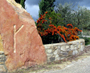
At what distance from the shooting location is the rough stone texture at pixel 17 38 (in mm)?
3127

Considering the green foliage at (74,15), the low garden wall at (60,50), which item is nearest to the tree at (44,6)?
the green foliage at (74,15)

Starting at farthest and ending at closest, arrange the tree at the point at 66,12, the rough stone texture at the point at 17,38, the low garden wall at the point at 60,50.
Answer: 1. the tree at the point at 66,12
2. the low garden wall at the point at 60,50
3. the rough stone texture at the point at 17,38

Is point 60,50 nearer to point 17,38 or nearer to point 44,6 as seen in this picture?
point 17,38

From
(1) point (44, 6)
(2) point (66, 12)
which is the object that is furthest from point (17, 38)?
(1) point (44, 6)

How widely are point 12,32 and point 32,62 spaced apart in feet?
4.55

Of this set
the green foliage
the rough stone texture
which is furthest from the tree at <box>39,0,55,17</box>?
the rough stone texture

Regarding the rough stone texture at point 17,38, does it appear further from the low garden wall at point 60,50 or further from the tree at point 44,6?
the tree at point 44,6

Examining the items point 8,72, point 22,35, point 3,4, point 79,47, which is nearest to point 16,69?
point 8,72

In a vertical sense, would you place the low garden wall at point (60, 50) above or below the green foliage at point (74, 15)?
below

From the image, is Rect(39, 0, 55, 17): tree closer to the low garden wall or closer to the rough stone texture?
the low garden wall

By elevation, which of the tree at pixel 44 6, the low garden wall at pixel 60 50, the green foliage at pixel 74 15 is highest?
the tree at pixel 44 6

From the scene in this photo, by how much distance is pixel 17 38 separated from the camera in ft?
10.9

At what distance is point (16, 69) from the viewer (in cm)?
331

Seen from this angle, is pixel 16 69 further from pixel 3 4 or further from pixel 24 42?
pixel 3 4
